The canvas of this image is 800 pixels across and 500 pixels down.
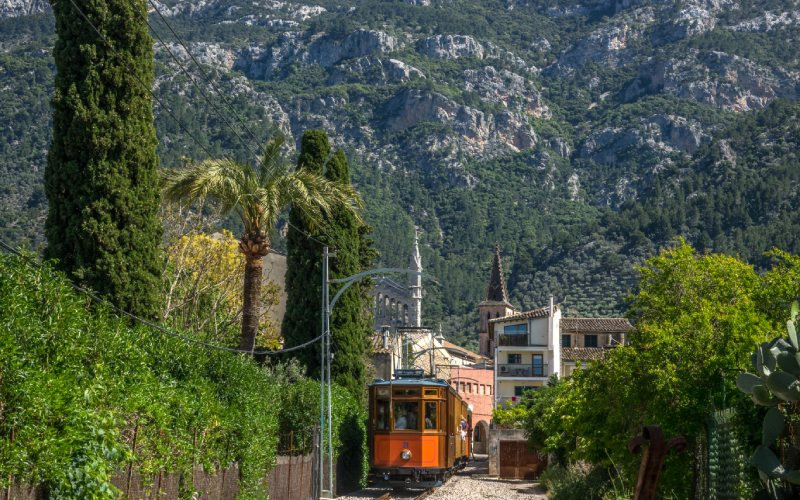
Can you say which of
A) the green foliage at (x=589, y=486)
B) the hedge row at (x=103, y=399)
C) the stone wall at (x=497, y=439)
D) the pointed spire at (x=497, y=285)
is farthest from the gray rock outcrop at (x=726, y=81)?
the hedge row at (x=103, y=399)

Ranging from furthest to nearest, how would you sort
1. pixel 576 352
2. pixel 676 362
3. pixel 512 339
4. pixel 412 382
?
1. pixel 576 352
2. pixel 512 339
3. pixel 412 382
4. pixel 676 362

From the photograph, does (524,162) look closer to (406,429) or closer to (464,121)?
(464,121)

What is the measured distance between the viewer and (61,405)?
11.2 metres

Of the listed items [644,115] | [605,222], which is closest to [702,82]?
[644,115]

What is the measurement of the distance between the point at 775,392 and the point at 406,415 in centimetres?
2260

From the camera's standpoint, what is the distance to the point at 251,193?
23.6 meters

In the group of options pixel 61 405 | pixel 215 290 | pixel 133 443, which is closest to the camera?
pixel 61 405

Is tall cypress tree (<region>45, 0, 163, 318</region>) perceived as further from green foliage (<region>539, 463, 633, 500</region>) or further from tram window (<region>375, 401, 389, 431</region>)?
tram window (<region>375, 401, 389, 431</region>)

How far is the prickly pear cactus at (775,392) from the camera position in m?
8.67

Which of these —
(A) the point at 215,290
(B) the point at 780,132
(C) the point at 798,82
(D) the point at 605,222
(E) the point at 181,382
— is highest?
(C) the point at 798,82

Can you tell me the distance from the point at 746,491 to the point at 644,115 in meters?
181

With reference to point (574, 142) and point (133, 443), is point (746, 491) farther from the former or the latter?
point (574, 142)

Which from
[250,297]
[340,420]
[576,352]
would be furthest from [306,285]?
[576,352]

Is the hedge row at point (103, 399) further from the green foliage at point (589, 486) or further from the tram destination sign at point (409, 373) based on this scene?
the tram destination sign at point (409, 373)
